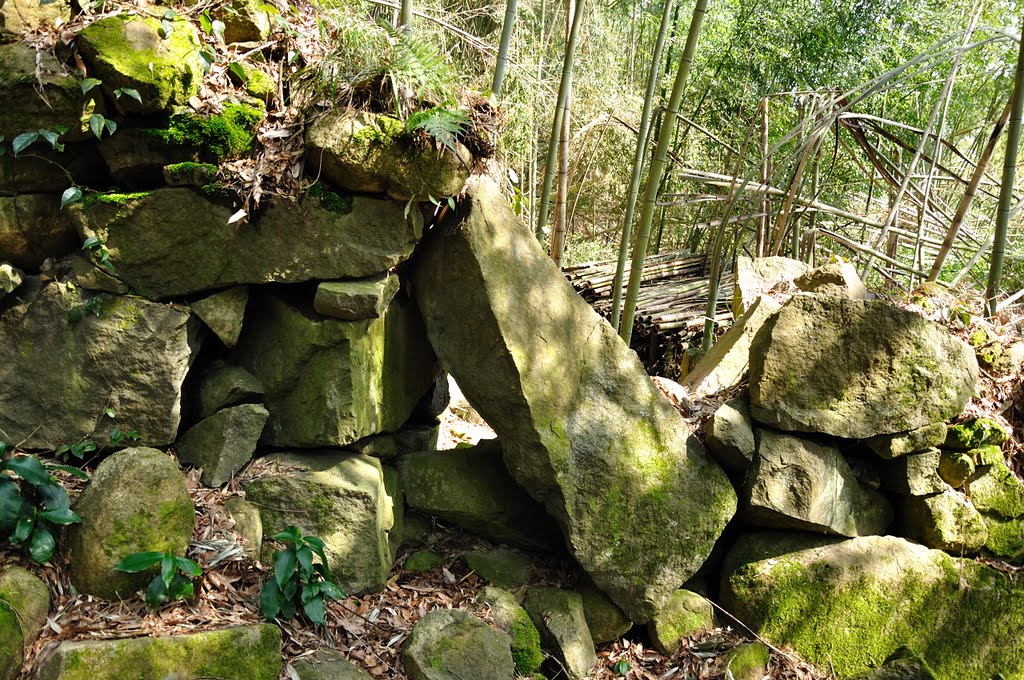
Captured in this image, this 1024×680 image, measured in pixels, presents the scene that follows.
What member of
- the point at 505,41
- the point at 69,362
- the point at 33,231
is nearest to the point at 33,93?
the point at 33,231

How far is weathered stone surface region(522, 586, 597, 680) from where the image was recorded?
3.51 meters

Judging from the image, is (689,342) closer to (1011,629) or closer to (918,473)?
(918,473)

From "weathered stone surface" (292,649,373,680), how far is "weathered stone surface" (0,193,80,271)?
79.3 inches

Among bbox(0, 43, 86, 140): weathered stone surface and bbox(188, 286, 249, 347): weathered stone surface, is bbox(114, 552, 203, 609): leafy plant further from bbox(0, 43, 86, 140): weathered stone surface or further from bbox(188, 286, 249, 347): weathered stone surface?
bbox(0, 43, 86, 140): weathered stone surface

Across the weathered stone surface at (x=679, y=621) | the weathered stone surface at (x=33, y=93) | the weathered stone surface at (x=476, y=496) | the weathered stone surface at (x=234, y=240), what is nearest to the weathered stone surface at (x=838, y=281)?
the weathered stone surface at (x=679, y=621)

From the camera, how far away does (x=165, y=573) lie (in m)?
2.75

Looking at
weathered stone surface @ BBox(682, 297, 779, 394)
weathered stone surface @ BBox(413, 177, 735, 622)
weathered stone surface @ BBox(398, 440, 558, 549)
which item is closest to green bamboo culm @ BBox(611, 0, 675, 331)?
weathered stone surface @ BBox(682, 297, 779, 394)

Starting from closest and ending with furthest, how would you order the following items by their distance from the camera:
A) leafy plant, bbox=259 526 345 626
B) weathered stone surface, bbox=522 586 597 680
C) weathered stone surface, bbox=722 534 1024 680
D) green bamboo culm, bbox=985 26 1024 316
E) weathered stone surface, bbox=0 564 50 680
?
weathered stone surface, bbox=0 564 50 680
leafy plant, bbox=259 526 345 626
weathered stone surface, bbox=522 586 597 680
weathered stone surface, bbox=722 534 1024 680
green bamboo culm, bbox=985 26 1024 316

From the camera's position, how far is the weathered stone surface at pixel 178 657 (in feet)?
8.23

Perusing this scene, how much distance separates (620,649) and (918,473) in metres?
1.77

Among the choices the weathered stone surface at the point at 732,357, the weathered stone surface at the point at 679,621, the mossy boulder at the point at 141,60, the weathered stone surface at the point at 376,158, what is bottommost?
the weathered stone surface at the point at 679,621

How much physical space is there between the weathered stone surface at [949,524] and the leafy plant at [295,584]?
2.95 metres

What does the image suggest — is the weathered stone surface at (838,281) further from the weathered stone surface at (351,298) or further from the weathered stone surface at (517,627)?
the weathered stone surface at (351,298)

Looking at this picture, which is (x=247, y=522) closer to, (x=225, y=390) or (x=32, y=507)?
(x=225, y=390)
